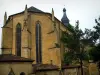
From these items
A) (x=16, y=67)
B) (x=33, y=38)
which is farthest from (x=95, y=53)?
(x=33, y=38)

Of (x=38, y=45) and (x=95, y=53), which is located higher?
(x=38, y=45)

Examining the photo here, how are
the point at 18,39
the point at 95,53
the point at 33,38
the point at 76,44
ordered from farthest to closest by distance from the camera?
the point at 18,39, the point at 33,38, the point at 76,44, the point at 95,53

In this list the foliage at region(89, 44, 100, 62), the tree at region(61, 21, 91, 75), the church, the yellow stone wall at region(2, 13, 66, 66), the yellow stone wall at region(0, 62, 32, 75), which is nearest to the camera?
the yellow stone wall at region(0, 62, 32, 75)

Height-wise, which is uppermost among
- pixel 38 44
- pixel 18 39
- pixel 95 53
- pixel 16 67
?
pixel 18 39

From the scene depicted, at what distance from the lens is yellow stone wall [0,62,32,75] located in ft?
86.5

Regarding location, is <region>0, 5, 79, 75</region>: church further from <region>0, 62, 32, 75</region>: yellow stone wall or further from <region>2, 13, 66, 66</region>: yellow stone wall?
Answer: <region>0, 62, 32, 75</region>: yellow stone wall

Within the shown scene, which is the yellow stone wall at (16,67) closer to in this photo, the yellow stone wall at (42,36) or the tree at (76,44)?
the tree at (76,44)

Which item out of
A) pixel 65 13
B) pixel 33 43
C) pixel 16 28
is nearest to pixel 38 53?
pixel 33 43

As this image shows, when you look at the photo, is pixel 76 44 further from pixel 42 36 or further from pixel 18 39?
pixel 18 39

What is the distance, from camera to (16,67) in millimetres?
27047

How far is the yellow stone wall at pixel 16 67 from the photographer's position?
86.5ft

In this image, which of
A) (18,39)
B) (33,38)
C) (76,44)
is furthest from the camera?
(18,39)

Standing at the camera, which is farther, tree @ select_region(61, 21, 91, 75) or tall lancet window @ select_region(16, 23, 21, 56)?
tall lancet window @ select_region(16, 23, 21, 56)

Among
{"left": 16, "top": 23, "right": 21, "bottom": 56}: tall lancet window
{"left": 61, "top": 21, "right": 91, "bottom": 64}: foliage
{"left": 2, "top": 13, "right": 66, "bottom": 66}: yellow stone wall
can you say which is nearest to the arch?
{"left": 2, "top": 13, "right": 66, "bottom": 66}: yellow stone wall
